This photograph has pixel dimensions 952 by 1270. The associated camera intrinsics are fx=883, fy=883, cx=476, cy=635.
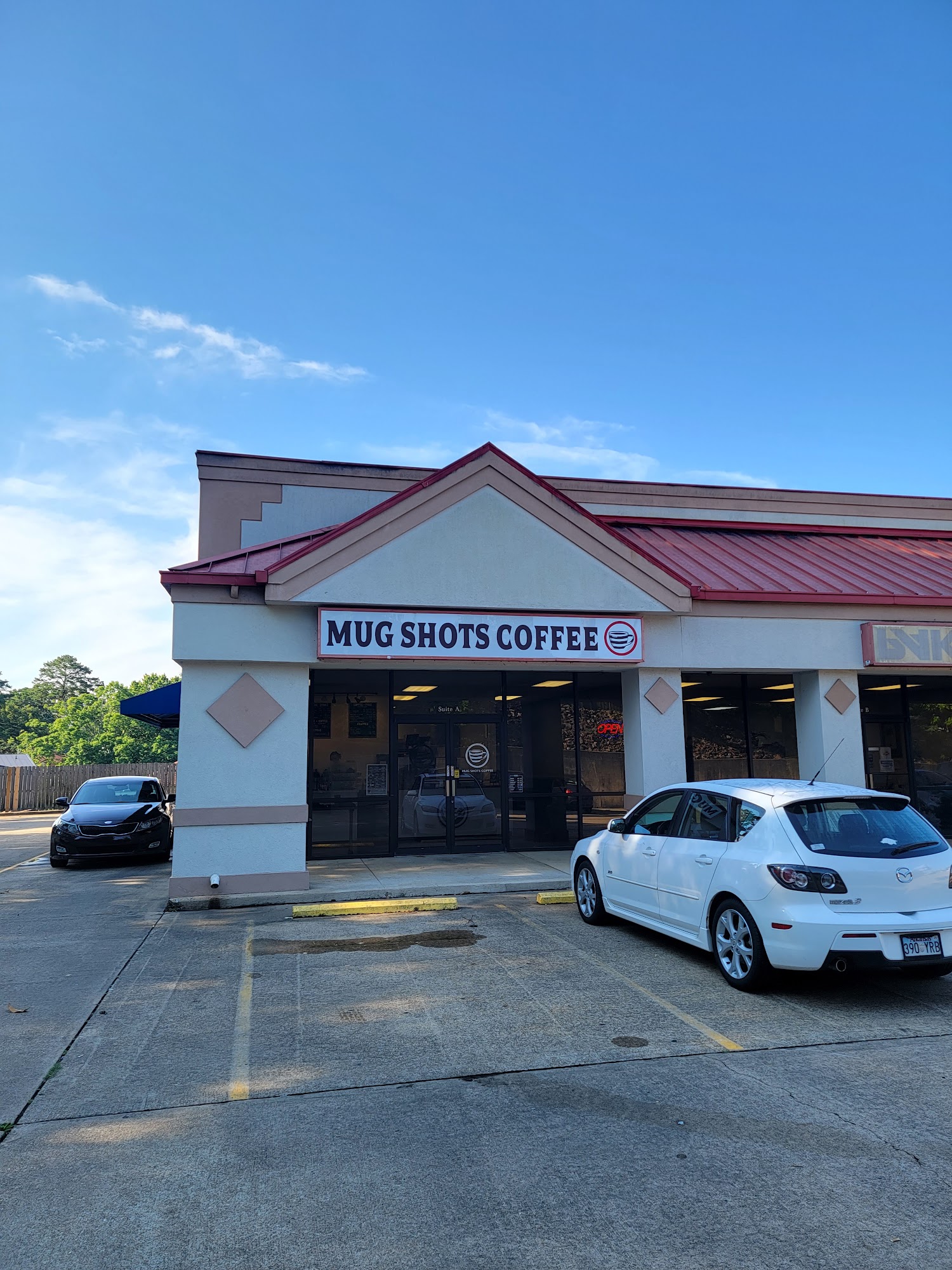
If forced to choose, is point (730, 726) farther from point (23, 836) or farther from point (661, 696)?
point (23, 836)

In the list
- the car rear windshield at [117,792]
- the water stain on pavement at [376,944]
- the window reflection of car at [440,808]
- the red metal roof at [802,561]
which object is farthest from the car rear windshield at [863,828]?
the car rear windshield at [117,792]

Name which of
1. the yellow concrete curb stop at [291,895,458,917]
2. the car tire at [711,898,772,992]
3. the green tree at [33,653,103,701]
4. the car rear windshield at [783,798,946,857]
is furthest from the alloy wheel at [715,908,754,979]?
the green tree at [33,653,103,701]

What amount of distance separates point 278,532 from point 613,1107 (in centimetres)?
1377

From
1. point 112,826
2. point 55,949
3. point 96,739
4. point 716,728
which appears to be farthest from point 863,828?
point 96,739

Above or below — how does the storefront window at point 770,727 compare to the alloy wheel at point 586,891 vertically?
above

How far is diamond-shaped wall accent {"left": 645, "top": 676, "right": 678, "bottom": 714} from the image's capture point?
1363 cm

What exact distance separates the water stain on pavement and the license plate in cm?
405

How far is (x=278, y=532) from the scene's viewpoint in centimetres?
1694

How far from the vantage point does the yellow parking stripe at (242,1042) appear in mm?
5164

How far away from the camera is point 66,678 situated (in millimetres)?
125188

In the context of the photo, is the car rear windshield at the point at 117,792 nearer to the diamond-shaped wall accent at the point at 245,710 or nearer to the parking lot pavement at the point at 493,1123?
the diamond-shaped wall accent at the point at 245,710

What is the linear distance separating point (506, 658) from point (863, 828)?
647 centimetres

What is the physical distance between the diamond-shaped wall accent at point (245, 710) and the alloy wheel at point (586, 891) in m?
4.63

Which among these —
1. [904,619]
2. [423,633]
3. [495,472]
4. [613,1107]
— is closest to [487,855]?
[423,633]
